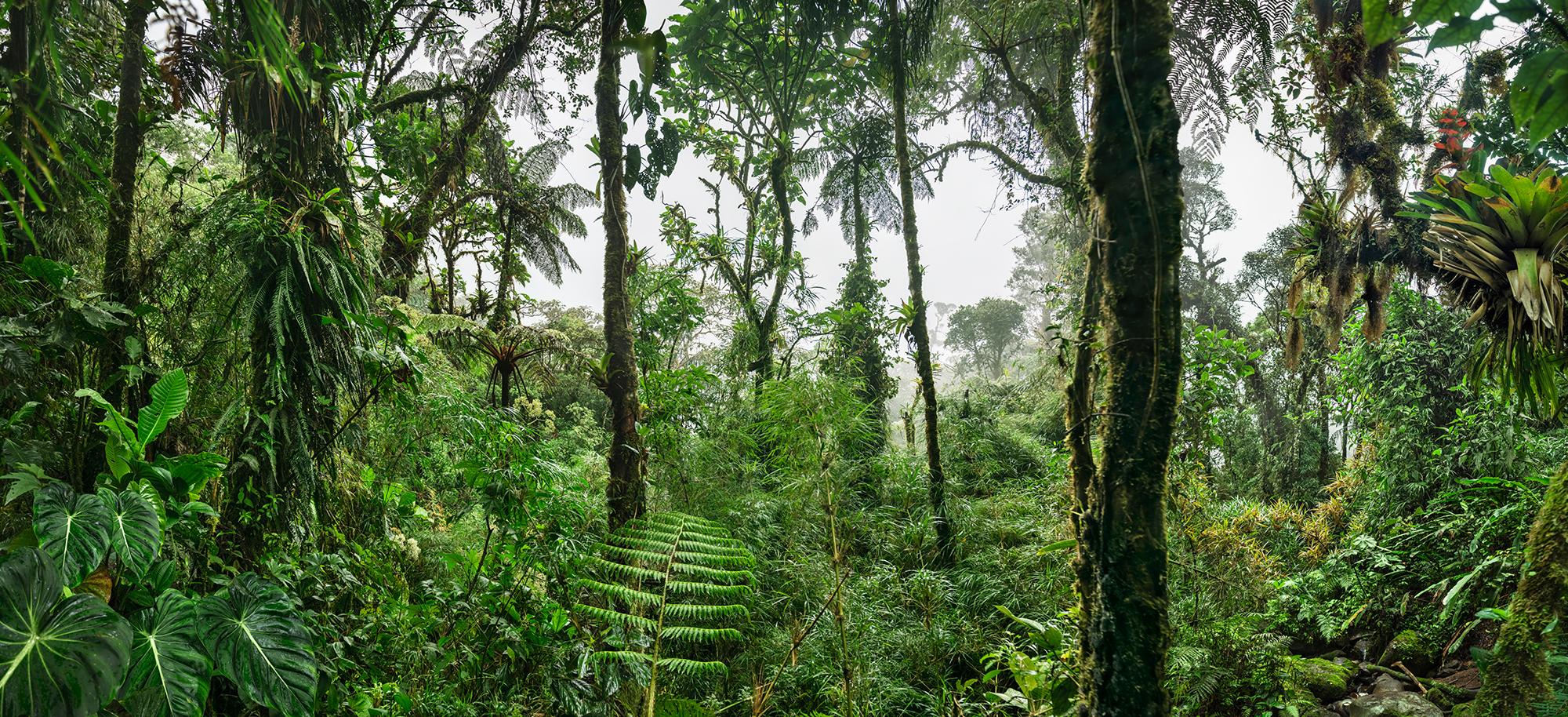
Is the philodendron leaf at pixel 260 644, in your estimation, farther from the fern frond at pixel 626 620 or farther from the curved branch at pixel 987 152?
the curved branch at pixel 987 152

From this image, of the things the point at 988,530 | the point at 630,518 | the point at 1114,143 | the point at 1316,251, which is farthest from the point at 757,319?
the point at 1114,143

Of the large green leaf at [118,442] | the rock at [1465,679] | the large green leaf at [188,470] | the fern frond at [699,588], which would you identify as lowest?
the rock at [1465,679]

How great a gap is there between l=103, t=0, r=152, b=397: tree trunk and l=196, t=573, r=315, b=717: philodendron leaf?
133cm

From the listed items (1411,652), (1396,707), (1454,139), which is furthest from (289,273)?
(1454,139)

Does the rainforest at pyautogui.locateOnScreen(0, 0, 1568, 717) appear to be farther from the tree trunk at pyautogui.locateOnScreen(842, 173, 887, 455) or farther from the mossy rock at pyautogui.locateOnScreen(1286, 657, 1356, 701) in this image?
the tree trunk at pyautogui.locateOnScreen(842, 173, 887, 455)

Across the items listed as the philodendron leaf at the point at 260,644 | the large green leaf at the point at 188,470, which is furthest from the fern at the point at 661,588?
the large green leaf at the point at 188,470

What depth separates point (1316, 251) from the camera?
559 centimetres

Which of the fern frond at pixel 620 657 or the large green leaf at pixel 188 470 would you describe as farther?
the fern frond at pixel 620 657

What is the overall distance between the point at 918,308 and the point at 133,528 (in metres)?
4.46

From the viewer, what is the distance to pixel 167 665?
54.3 inches

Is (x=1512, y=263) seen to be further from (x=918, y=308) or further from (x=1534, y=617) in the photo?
(x=918, y=308)

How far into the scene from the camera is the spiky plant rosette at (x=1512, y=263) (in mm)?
2158

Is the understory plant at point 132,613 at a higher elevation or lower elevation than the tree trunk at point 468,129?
lower

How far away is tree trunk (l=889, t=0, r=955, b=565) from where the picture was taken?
4652 mm
